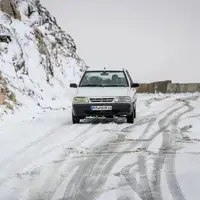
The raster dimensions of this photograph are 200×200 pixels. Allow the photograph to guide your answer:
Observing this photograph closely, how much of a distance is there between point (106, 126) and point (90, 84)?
2.24 metres

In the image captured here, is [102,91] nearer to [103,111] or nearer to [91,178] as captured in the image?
[103,111]

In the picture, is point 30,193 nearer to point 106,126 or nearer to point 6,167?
point 6,167

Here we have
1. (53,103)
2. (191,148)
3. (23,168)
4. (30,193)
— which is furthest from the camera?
(53,103)

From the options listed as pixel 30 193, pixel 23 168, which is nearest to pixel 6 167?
pixel 23 168

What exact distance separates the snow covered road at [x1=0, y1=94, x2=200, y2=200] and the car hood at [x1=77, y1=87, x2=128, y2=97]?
4.28ft

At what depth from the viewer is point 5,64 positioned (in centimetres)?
2047

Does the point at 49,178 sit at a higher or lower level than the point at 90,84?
lower

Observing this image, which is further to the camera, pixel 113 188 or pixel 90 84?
pixel 90 84

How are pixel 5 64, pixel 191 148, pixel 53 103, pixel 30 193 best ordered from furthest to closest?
pixel 53 103 < pixel 5 64 < pixel 191 148 < pixel 30 193

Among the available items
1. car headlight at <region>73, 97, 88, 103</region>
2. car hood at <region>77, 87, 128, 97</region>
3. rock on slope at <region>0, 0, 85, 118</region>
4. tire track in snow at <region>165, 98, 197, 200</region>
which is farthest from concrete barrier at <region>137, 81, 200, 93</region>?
tire track in snow at <region>165, 98, 197, 200</region>

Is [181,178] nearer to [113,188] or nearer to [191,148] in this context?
[113,188]

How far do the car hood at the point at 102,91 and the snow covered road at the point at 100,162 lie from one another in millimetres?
1304

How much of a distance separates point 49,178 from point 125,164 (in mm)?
1409

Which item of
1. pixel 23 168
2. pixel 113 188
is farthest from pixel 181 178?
pixel 23 168
